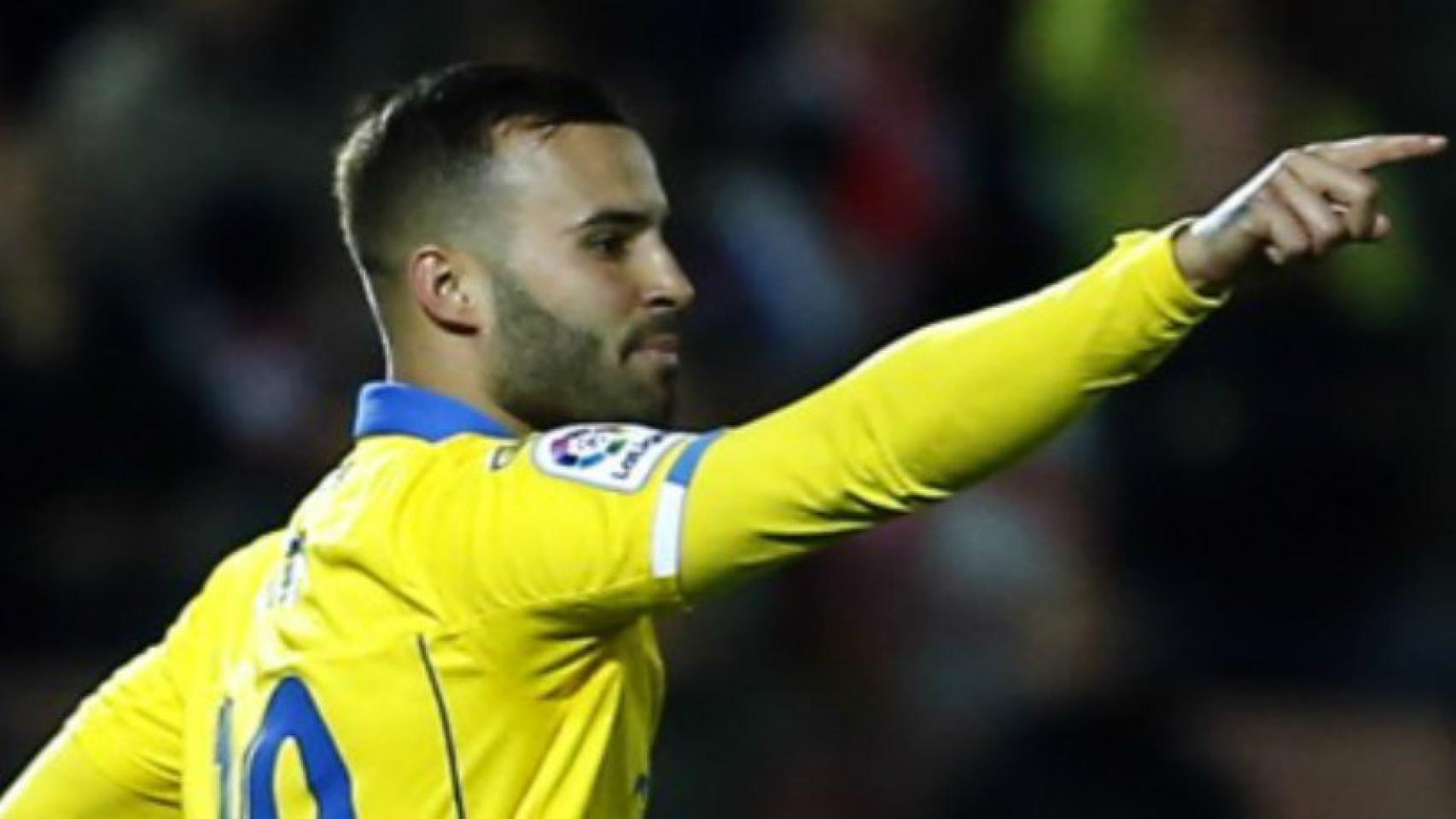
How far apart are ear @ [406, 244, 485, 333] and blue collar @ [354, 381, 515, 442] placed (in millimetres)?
86

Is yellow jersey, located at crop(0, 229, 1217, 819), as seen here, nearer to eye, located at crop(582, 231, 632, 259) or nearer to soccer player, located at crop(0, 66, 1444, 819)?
soccer player, located at crop(0, 66, 1444, 819)

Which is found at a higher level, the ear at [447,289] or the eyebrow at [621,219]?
the eyebrow at [621,219]

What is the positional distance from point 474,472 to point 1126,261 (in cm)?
81

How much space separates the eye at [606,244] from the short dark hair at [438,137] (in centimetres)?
14

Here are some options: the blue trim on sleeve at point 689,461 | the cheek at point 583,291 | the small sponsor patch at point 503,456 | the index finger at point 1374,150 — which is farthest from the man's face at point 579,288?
the index finger at point 1374,150

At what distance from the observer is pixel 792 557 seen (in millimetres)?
3529

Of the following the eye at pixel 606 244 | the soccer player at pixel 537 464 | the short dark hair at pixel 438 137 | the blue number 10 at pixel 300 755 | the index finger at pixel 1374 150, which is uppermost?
the short dark hair at pixel 438 137

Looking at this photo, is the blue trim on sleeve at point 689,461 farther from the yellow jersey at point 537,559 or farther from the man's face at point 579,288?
the man's face at point 579,288

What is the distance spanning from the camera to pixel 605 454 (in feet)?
12.0

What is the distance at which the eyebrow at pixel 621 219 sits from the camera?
13.0 feet

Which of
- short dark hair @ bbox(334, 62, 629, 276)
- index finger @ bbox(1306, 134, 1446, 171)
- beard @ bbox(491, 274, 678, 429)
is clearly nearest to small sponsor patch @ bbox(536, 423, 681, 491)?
beard @ bbox(491, 274, 678, 429)

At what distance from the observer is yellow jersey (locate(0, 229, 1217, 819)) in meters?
3.36

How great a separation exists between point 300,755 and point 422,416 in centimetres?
40

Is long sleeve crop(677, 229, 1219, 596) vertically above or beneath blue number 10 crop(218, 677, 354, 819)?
above
